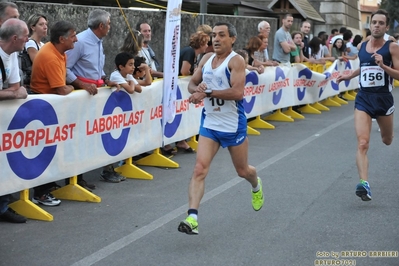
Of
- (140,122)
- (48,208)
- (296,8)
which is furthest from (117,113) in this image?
(296,8)

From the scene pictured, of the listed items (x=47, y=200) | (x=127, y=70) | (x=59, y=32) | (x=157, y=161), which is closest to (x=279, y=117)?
(x=157, y=161)

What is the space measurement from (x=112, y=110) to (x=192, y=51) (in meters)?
2.91

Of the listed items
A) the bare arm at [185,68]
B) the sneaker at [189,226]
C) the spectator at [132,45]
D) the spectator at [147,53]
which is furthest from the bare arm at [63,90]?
the bare arm at [185,68]

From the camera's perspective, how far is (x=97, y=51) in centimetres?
934

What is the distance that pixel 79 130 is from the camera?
8.44 meters

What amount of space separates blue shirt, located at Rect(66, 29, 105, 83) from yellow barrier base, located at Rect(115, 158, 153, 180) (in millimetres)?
1191

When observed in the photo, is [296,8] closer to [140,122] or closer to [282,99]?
[282,99]

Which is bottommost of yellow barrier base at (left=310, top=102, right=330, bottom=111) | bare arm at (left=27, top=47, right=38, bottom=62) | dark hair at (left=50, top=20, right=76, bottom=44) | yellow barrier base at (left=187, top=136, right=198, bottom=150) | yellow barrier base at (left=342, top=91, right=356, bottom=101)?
yellow barrier base at (left=342, top=91, right=356, bottom=101)

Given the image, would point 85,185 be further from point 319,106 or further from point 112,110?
point 319,106

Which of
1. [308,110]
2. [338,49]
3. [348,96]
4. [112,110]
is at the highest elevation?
[338,49]

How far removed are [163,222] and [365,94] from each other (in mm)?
2816

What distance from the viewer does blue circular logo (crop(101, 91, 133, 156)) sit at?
356 inches

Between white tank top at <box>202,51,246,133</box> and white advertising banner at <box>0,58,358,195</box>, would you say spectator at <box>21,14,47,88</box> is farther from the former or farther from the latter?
white tank top at <box>202,51,246,133</box>

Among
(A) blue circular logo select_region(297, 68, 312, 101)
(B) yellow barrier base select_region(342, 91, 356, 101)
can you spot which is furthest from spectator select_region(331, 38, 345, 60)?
(A) blue circular logo select_region(297, 68, 312, 101)
